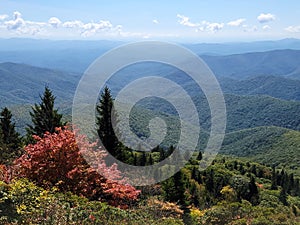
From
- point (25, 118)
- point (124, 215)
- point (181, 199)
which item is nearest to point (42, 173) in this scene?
point (124, 215)

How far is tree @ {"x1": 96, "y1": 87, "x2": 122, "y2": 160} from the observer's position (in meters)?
22.3

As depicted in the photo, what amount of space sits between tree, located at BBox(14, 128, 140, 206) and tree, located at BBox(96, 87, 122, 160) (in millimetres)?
6683

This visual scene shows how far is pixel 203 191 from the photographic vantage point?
22.8 meters

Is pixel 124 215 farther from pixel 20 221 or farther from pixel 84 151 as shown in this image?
pixel 84 151

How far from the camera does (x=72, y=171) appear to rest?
44.8 feet

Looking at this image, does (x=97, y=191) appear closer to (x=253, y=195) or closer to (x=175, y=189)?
(x=175, y=189)

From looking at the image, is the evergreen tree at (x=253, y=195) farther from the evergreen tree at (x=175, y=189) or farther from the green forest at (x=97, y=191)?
the evergreen tree at (x=175, y=189)

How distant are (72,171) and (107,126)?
30.3 feet

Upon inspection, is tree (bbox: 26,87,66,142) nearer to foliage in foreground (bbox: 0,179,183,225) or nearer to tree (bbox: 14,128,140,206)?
tree (bbox: 14,128,140,206)

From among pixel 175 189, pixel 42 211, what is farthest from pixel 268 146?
pixel 42 211

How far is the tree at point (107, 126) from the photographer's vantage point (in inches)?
878

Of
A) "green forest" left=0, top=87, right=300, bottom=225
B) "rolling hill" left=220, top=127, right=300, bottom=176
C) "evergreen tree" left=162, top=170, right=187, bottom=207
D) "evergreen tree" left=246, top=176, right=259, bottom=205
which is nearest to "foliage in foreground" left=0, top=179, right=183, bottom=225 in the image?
"green forest" left=0, top=87, right=300, bottom=225

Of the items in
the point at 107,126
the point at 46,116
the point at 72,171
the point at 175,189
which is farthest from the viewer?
the point at 46,116

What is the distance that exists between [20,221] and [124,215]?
274 centimetres
